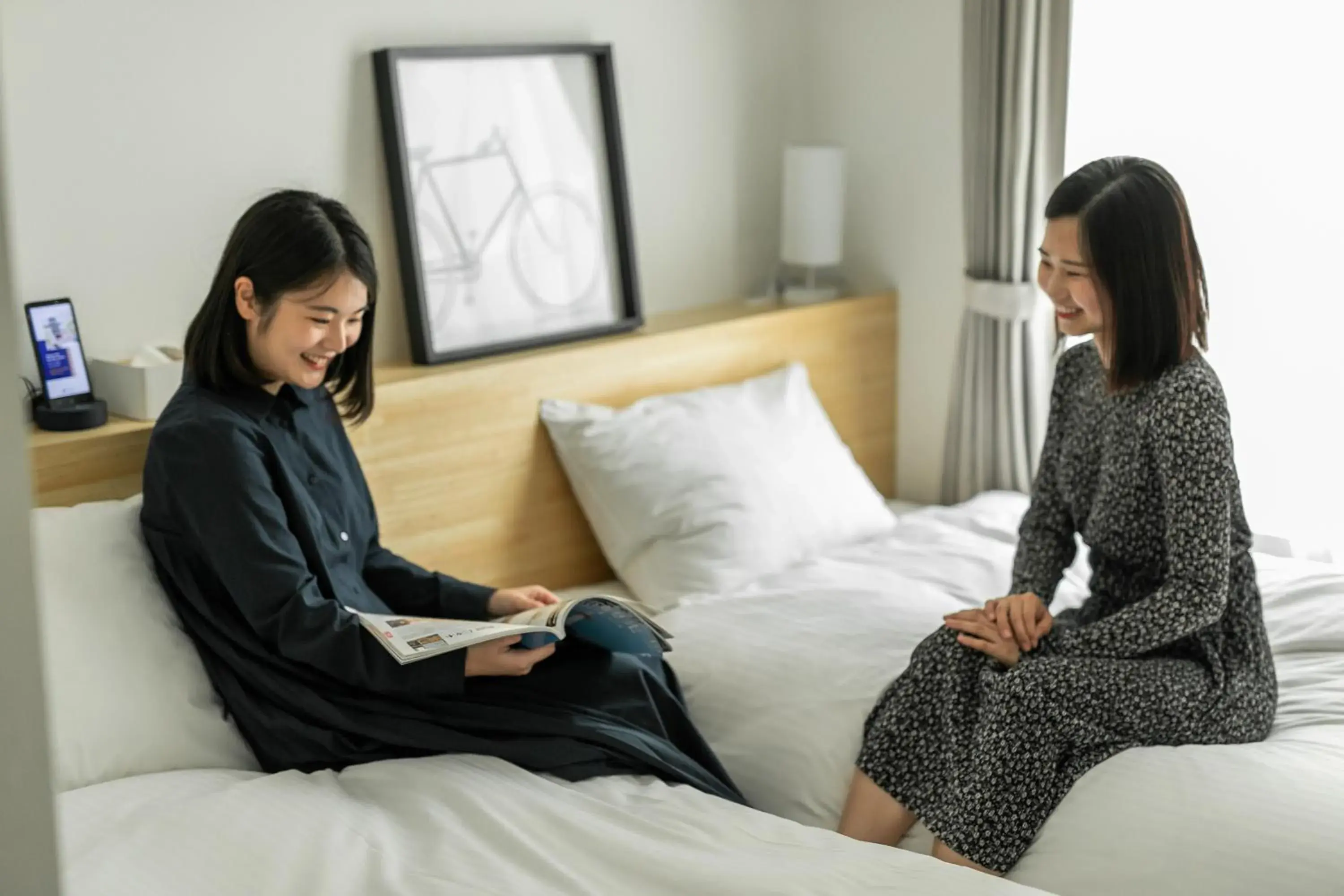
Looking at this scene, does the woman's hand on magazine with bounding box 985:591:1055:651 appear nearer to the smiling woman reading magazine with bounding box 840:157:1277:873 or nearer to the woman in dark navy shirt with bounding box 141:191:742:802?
the smiling woman reading magazine with bounding box 840:157:1277:873

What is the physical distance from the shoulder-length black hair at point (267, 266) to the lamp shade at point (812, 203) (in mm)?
1464

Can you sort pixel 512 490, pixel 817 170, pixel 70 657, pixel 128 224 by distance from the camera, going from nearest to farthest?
pixel 70 657, pixel 128 224, pixel 512 490, pixel 817 170

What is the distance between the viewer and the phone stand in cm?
223

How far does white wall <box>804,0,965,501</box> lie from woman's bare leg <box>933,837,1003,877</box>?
1705mm

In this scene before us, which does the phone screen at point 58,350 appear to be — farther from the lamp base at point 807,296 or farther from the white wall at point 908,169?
the white wall at point 908,169

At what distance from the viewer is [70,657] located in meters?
1.98

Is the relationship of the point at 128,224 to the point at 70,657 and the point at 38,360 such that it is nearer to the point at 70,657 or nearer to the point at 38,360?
the point at 38,360

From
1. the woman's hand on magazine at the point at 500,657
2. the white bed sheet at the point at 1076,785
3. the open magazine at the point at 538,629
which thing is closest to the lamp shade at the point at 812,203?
the white bed sheet at the point at 1076,785

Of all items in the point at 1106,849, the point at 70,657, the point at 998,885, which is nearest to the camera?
the point at 998,885

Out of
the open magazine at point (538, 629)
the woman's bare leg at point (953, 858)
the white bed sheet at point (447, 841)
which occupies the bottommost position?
the woman's bare leg at point (953, 858)

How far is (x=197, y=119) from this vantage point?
2500mm

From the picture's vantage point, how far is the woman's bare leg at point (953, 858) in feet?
5.98

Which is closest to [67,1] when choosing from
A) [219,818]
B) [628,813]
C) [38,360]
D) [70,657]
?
[38,360]

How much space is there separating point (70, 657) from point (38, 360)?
A: 0.53 metres
